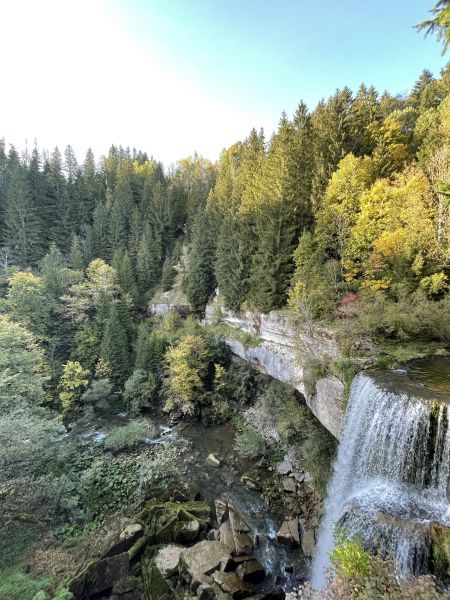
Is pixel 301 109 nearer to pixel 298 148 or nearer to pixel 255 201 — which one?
pixel 298 148

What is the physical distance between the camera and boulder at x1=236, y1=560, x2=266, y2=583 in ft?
34.2

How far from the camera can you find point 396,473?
842cm

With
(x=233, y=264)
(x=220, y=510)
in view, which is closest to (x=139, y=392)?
(x=220, y=510)

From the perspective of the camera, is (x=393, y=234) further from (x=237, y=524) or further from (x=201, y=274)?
(x=201, y=274)

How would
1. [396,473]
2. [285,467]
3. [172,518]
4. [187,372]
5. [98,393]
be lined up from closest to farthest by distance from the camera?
[396,473] < [172,518] < [285,467] < [187,372] < [98,393]

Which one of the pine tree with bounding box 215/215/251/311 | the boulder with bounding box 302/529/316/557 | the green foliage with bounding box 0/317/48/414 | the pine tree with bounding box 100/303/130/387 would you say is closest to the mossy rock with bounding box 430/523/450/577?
the boulder with bounding box 302/529/316/557

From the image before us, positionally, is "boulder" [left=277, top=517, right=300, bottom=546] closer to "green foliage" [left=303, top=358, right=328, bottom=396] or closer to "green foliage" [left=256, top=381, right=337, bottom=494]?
"green foliage" [left=256, top=381, right=337, bottom=494]

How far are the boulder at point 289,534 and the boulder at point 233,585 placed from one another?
8.58 feet

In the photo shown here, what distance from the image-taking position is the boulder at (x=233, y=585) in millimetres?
9688

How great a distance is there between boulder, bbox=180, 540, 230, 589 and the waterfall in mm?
3531

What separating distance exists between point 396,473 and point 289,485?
329 inches

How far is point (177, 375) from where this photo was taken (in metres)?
24.3

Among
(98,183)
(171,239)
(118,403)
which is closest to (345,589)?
(118,403)

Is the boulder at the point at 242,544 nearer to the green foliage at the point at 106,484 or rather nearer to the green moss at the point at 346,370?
the green foliage at the point at 106,484
